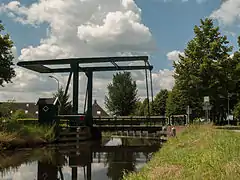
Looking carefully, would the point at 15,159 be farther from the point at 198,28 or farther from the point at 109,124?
the point at 198,28

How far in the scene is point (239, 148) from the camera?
24.7 ft

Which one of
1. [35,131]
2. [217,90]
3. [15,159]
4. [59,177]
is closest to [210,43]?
[217,90]

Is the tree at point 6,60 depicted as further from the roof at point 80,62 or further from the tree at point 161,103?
the tree at point 161,103

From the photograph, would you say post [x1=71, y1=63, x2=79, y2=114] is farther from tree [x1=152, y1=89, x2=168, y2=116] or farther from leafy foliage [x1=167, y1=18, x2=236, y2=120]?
tree [x1=152, y1=89, x2=168, y2=116]

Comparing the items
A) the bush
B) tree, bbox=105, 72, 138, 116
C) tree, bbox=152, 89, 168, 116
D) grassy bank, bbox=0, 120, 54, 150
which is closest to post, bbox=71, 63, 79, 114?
grassy bank, bbox=0, 120, 54, 150

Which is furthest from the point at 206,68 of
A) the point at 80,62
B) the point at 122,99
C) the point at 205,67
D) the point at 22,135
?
the point at 122,99

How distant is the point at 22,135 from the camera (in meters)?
20.9

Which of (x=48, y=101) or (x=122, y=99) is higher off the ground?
(x=122, y=99)

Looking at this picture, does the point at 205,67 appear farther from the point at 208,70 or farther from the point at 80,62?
the point at 80,62

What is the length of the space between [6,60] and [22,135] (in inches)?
189

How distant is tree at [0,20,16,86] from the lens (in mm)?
21609

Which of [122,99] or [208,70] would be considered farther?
[122,99]

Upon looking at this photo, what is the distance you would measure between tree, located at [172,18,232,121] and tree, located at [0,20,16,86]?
12.0 m

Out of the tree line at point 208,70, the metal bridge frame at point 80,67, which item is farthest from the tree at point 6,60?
the tree line at point 208,70
